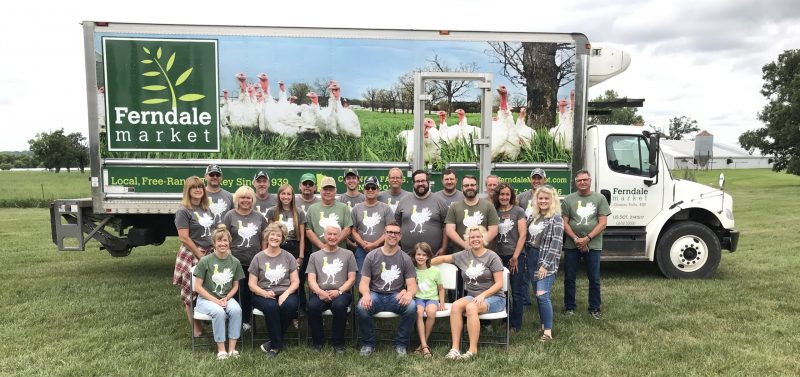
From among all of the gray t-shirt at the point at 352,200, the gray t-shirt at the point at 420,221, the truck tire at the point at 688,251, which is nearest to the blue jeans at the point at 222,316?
the gray t-shirt at the point at 352,200

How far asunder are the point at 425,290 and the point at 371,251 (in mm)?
574

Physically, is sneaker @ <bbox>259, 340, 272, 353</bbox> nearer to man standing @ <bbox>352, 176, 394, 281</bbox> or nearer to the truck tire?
man standing @ <bbox>352, 176, 394, 281</bbox>

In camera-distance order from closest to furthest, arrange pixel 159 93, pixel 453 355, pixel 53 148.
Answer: pixel 453 355, pixel 159 93, pixel 53 148

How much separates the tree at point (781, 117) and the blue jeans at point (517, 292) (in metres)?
32.2

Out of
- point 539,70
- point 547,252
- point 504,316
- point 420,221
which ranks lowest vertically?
point 504,316

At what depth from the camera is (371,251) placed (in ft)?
15.1

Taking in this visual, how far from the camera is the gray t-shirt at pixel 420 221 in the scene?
4988 millimetres

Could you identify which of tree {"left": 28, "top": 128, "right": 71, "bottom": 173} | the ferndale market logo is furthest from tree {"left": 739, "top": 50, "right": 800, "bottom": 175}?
tree {"left": 28, "top": 128, "right": 71, "bottom": 173}

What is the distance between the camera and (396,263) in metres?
4.55

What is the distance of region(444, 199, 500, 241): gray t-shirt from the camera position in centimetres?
488

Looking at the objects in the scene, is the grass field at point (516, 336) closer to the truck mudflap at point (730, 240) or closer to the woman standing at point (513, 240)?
the woman standing at point (513, 240)

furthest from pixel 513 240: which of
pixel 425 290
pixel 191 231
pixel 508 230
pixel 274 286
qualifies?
pixel 191 231

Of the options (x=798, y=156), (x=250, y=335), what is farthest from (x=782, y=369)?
(x=798, y=156)

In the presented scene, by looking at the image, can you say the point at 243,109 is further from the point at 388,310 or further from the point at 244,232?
the point at 388,310
